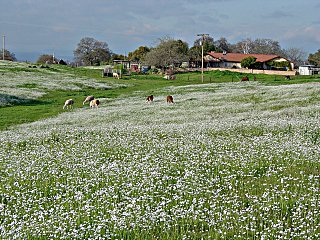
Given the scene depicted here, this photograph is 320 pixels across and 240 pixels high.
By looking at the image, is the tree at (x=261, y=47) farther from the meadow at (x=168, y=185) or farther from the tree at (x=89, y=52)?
the meadow at (x=168, y=185)

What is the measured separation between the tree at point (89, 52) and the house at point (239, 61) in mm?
55531

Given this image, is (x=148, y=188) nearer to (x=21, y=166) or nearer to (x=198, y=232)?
(x=198, y=232)

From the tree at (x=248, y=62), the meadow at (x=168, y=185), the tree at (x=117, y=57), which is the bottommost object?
the meadow at (x=168, y=185)

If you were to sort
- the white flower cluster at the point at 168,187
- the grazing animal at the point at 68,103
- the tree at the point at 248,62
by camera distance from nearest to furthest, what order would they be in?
the white flower cluster at the point at 168,187
the grazing animal at the point at 68,103
the tree at the point at 248,62

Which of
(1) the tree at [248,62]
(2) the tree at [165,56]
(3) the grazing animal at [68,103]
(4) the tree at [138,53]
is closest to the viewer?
(3) the grazing animal at [68,103]

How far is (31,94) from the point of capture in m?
57.2

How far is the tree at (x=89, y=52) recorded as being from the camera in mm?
182500

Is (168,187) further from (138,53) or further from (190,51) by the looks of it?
(138,53)

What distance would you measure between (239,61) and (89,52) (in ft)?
234

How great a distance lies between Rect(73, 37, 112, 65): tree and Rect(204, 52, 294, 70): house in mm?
55531

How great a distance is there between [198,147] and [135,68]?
126m

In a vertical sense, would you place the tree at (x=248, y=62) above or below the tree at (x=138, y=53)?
below

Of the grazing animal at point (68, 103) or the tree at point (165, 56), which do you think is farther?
the tree at point (165, 56)

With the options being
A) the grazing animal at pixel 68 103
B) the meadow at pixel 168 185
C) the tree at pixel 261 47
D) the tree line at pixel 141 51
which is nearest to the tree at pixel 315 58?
the tree line at pixel 141 51
